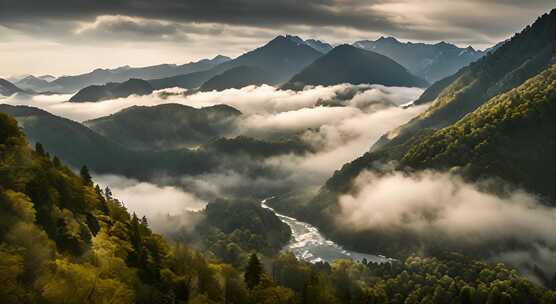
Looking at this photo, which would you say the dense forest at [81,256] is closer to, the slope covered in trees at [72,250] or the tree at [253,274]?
the slope covered in trees at [72,250]

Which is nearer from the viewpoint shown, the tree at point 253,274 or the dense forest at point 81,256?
the dense forest at point 81,256

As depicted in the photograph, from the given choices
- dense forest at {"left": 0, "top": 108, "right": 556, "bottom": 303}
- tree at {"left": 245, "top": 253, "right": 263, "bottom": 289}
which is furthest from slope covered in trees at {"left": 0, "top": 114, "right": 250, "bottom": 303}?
tree at {"left": 245, "top": 253, "right": 263, "bottom": 289}

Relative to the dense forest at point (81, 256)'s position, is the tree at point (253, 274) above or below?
below

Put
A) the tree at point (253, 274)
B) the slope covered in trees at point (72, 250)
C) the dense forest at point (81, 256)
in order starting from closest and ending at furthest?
Result: the slope covered in trees at point (72, 250) < the dense forest at point (81, 256) < the tree at point (253, 274)

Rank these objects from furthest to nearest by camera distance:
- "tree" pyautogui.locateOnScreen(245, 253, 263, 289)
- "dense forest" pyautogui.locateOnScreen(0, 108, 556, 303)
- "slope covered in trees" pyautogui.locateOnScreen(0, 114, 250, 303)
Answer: "tree" pyautogui.locateOnScreen(245, 253, 263, 289) → "dense forest" pyautogui.locateOnScreen(0, 108, 556, 303) → "slope covered in trees" pyautogui.locateOnScreen(0, 114, 250, 303)

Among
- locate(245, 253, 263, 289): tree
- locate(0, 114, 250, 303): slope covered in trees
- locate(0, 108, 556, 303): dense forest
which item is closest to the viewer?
locate(0, 114, 250, 303): slope covered in trees

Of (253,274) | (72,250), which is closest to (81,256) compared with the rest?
(72,250)

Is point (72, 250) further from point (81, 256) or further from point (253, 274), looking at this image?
point (253, 274)

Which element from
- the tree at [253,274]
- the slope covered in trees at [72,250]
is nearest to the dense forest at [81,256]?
the slope covered in trees at [72,250]

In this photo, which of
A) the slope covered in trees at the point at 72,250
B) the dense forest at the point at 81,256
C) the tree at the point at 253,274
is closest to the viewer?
the slope covered in trees at the point at 72,250

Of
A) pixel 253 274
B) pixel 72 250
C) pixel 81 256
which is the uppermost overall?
pixel 72 250

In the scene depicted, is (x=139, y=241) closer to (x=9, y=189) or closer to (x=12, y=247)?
(x=9, y=189)

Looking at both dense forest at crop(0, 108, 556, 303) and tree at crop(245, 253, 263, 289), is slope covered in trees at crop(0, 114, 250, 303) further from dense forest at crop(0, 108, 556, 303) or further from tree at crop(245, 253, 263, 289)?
tree at crop(245, 253, 263, 289)
